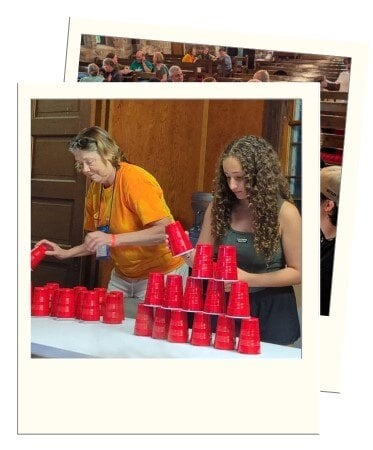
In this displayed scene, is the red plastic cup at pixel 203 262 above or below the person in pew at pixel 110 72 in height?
below

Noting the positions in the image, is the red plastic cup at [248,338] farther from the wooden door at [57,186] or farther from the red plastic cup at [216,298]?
the wooden door at [57,186]

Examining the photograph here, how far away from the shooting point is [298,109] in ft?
6.70

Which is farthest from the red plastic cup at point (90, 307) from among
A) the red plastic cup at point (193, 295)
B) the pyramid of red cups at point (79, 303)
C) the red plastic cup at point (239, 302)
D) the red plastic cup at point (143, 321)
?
the red plastic cup at point (239, 302)

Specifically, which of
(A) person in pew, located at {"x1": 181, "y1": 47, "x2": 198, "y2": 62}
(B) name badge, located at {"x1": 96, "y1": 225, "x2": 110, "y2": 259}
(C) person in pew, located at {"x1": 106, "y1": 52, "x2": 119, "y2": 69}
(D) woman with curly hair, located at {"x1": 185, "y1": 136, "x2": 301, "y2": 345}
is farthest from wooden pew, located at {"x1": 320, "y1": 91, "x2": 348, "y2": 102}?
(B) name badge, located at {"x1": 96, "y1": 225, "x2": 110, "y2": 259}

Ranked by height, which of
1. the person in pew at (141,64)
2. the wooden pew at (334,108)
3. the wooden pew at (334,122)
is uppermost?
the person in pew at (141,64)

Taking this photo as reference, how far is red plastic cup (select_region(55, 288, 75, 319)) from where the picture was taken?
2.12m

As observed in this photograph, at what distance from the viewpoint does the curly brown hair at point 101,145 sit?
6.81 ft

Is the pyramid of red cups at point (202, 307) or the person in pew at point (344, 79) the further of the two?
the person in pew at point (344, 79)

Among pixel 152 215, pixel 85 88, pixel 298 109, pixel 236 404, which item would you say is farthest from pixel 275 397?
pixel 85 88

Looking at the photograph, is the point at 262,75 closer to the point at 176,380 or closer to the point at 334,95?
the point at 334,95

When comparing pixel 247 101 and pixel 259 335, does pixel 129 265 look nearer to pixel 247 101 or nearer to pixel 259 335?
pixel 259 335

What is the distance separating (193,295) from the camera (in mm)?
2078

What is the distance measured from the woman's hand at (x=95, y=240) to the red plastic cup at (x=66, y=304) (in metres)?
0.12

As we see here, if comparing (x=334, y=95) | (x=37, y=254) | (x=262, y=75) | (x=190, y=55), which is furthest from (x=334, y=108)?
(x=37, y=254)
